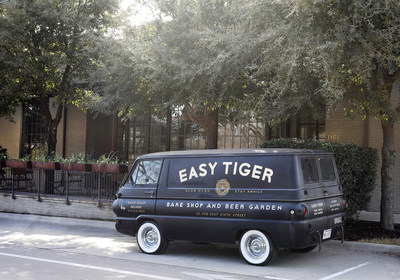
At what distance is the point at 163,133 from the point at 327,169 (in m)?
12.5

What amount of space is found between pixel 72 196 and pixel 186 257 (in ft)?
21.4

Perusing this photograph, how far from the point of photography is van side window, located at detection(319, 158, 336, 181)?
8.69 metres

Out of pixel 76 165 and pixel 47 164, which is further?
pixel 47 164

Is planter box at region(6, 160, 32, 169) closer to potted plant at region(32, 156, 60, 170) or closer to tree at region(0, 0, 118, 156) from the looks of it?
potted plant at region(32, 156, 60, 170)

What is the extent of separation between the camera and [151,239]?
9.34 metres

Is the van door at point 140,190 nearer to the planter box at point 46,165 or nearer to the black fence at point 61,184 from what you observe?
the black fence at point 61,184

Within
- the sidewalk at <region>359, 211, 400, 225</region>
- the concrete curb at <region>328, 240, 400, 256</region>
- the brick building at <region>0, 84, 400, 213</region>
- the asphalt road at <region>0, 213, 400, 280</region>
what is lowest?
the asphalt road at <region>0, 213, 400, 280</region>

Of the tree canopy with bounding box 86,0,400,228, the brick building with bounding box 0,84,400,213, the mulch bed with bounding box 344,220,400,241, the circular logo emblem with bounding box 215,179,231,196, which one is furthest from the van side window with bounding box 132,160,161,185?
the brick building with bounding box 0,84,400,213

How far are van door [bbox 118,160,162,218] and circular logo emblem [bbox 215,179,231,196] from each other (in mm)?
1369

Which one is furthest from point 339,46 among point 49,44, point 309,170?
Result: point 49,44

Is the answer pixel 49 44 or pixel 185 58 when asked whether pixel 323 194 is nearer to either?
pixel 185 58

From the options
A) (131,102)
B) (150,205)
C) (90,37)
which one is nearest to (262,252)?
(150,205)

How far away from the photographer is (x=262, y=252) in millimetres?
8117

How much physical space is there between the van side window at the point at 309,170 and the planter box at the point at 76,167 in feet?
25.4
